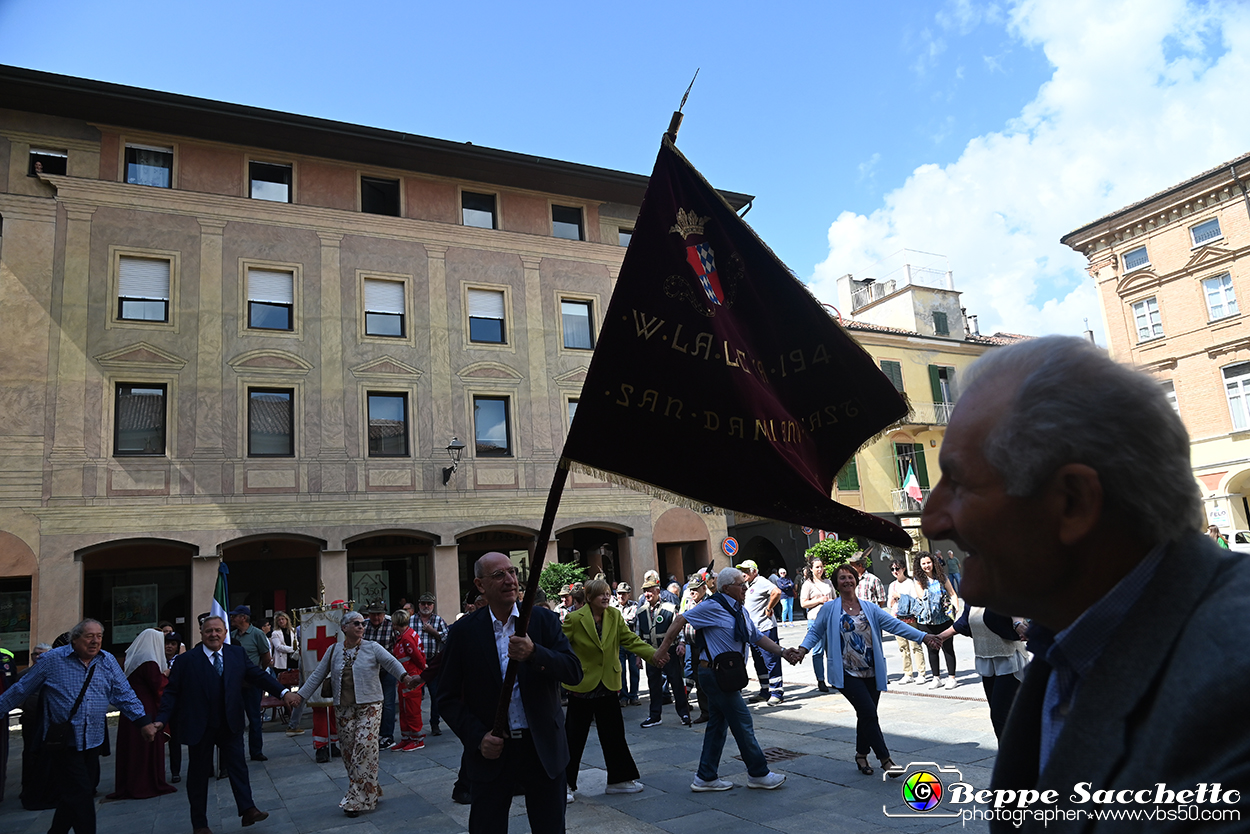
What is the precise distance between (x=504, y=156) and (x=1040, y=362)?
24.6m

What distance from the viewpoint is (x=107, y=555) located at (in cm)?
1983

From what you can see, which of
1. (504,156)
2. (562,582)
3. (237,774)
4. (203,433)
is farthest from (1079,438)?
(504,156)

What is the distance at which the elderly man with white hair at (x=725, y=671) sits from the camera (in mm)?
7172

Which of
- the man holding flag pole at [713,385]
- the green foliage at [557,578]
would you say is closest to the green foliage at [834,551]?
the green foliage at [557,578]

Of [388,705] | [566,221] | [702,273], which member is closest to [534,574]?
[702,273]

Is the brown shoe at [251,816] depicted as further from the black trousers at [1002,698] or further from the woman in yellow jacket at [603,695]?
the black trousers at [1002,698]

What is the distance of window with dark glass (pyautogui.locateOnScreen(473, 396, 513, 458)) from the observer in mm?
23031

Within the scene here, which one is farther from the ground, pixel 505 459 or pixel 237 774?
pixel 505 459

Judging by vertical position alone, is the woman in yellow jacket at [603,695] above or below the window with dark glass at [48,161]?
below

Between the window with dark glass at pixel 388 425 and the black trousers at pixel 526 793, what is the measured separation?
59.6ft

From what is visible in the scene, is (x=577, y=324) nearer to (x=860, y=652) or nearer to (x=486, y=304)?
(x=486, y=304)

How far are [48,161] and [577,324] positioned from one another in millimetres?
14493

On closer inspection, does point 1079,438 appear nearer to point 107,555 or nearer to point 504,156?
point 107,555

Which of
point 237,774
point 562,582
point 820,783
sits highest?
point 562,582
